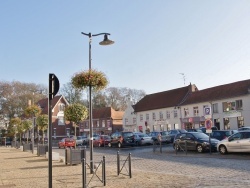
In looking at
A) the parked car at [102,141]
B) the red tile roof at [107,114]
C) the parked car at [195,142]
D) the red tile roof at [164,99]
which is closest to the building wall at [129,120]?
the red tile roof at [164,99]

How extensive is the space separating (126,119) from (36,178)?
60075mm

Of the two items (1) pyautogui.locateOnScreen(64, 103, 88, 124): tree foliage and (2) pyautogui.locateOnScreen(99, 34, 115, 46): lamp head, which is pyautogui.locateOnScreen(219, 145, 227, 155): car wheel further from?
(2) pyautogui.locateOnScreen(99, 34, 115, 46): lamp head

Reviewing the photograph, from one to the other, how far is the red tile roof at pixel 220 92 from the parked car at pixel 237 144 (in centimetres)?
2679

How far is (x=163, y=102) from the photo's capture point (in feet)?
207

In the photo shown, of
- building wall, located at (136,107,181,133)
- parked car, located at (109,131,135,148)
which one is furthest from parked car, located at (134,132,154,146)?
building wall, located at (136,107,181,133)

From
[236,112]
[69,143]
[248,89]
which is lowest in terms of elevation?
[69,143]

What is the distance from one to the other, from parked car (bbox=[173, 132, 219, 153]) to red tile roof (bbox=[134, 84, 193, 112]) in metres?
33.9

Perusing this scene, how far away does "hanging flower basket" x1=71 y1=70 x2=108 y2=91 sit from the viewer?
48.0 feet

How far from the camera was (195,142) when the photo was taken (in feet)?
77.2

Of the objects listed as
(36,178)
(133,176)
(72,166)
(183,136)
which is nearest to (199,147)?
(183,136)

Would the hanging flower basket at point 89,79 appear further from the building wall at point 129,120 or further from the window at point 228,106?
the building wall at point 129,120

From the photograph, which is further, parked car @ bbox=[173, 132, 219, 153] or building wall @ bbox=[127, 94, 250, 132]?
building wall @ bbox=[127, 94, 250, 132]

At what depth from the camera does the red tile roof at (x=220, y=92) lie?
47375mm

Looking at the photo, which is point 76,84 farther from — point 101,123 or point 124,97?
point 124,97
